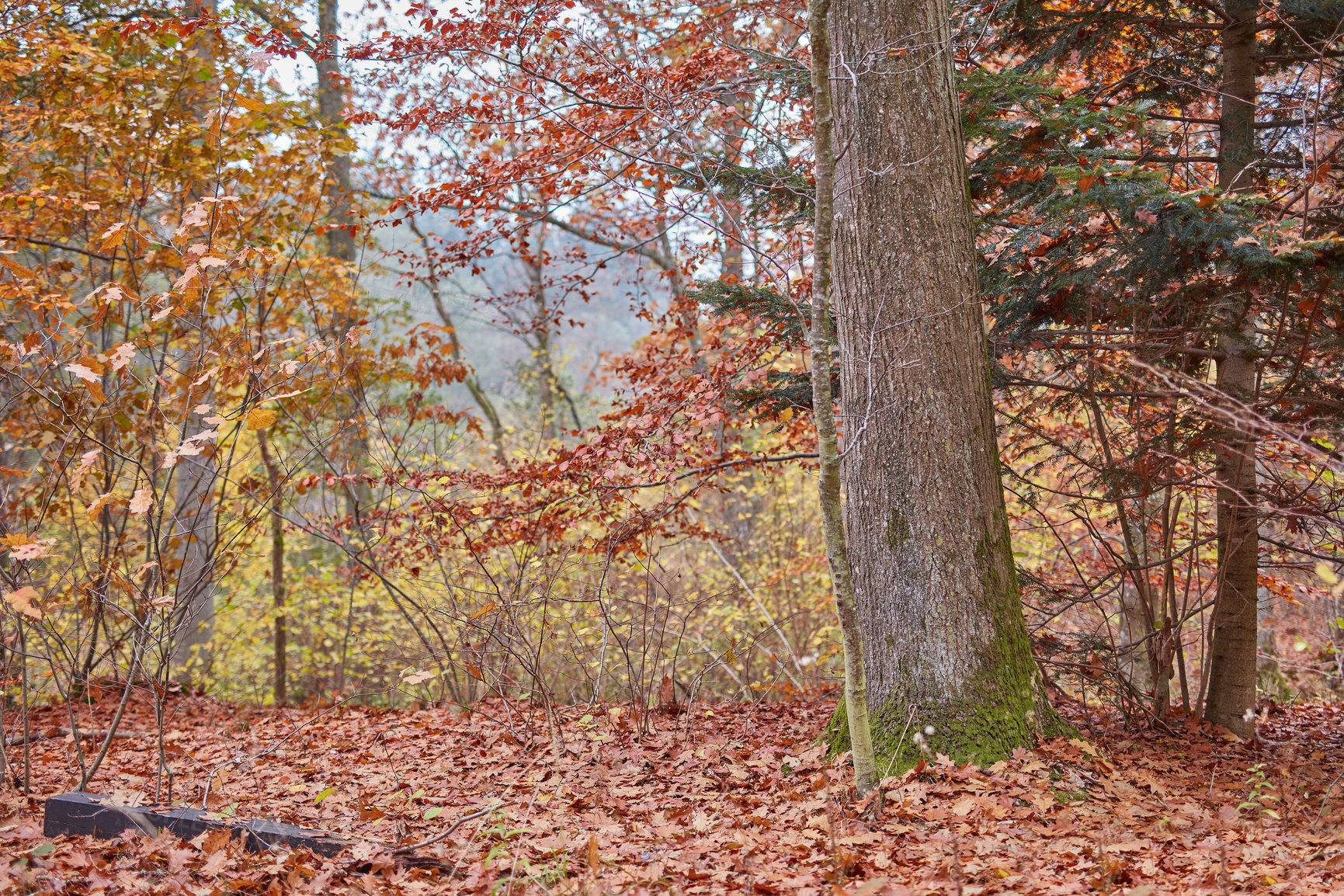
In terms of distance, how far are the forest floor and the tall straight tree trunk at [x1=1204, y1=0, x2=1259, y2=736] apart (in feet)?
0.93

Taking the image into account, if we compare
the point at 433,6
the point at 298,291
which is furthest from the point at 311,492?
the point at 433,6

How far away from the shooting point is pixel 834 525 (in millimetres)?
3332

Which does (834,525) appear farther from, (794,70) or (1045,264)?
(794,70)

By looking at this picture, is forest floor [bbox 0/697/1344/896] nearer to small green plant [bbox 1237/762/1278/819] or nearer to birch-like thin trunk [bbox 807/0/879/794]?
small green plant [bbox 1237/762/1278/819]

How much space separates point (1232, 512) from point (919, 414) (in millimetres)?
2229

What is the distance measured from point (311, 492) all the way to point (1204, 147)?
25.5 ft

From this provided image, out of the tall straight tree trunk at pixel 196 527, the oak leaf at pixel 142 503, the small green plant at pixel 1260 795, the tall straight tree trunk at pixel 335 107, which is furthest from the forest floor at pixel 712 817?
the tall straight tree trunk at pixel 335 107

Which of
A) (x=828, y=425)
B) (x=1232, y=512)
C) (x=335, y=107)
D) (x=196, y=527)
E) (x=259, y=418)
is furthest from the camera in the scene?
(x=335, y=107)

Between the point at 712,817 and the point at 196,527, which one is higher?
the point at 196,527

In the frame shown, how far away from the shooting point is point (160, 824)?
3.47 m

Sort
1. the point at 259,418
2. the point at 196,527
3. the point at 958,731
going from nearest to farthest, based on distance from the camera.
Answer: the point at 259,418
the point at 958,731
the point at 196,527

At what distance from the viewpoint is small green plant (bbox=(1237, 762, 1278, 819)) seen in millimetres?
3439

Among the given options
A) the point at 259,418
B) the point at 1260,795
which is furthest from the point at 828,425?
the point at 1260,795

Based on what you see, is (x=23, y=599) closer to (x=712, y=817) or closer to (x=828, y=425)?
(x=712, y=817)
